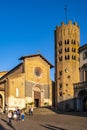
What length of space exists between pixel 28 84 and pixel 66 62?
10.7 m

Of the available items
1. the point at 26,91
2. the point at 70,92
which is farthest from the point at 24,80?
the point at 70,92

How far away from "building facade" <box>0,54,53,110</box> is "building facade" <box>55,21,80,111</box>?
2.70 meters

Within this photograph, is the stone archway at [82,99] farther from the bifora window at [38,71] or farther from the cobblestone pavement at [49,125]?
the bifora window at [38,71]

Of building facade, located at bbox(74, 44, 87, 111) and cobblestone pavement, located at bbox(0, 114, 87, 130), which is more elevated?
building facade, located at bbox(74, 44, 87, 111)

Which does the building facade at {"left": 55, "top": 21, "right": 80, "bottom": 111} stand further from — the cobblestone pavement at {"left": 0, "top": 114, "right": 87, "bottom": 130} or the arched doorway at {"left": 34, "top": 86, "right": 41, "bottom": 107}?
the cobblestone pavement at {"left": 0, "top": 114, "right": 87, "bottom": 130}

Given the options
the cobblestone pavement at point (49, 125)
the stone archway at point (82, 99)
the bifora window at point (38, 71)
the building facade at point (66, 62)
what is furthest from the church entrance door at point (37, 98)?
the cobblestone pavement at point (49, 125)

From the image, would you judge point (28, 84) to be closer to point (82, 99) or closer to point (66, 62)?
point (66, 62)

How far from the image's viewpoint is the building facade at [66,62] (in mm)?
68188

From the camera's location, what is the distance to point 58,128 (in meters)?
25.2

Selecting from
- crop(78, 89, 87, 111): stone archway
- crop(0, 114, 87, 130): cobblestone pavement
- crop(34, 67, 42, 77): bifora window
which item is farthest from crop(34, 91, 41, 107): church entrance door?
crop(0, 114, 87, 130): cobblestone pavement

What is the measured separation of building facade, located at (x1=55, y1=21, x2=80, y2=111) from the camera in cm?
6819

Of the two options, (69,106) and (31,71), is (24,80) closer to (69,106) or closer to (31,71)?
(31,71)

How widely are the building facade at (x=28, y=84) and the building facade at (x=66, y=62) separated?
8.85ft

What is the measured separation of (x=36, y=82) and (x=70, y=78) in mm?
8101
